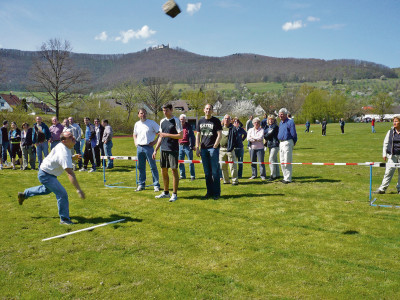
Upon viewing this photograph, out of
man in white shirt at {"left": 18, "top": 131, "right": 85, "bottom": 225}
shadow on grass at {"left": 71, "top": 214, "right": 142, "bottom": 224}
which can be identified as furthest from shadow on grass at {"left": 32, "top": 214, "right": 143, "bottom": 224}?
man in white shirt at {"left": 18, "top": 131, "right": 85, "bottom": 225}

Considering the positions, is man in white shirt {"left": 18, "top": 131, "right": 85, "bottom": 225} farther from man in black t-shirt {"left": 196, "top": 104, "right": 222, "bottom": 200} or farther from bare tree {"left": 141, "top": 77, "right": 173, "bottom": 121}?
bare tree {"left": 141, "top": 77, "right": 173, "bottom": 121}

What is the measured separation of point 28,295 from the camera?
11.8ft

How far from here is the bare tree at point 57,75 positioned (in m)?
47.2

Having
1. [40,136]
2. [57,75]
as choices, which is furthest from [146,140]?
[57,75]

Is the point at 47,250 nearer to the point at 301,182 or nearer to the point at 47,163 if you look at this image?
the point at 47,163

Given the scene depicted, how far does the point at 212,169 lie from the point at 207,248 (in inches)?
127

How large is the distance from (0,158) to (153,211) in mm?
11221

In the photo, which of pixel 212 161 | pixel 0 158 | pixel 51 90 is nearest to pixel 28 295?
pixel 212 161

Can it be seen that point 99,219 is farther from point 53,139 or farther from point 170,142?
point 53,139

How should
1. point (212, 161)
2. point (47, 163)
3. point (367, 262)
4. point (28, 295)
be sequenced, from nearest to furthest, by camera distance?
point (28, 295) → point (367, 262) → point (47, 163) → point (212, 161)

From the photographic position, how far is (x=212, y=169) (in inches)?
311

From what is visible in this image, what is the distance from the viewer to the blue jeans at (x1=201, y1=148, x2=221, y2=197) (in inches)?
308

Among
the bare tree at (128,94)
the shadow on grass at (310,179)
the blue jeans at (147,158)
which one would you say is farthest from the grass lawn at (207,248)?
the bare tree at (128,94)

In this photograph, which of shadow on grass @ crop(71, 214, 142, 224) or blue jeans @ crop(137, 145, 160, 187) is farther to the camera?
blue jeans @ crop(137, 145, 160, 187)
